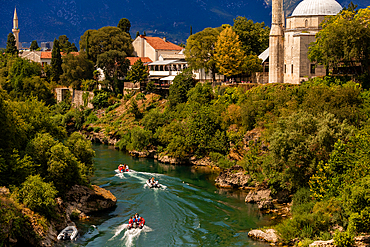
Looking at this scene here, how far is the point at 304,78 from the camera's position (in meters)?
53.9

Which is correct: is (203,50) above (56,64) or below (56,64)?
below

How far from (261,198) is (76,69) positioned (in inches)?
2612

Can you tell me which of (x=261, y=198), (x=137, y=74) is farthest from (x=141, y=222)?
(x=137, y=74)

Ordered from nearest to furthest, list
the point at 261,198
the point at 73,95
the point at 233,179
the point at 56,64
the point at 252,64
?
1. the point at 261,198
2. the point at 233,179
3. the point at 252,64
4. the point at 73,95
5. the point at 56,64

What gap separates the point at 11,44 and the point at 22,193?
9329cm

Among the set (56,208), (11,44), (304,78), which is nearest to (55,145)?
(56,208)

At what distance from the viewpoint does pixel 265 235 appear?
3116 cm

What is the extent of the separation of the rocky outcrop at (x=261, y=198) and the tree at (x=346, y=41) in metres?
17.7

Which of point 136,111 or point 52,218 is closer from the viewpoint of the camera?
point 52,218

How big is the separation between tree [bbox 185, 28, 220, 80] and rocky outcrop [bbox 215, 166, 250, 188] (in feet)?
90.5

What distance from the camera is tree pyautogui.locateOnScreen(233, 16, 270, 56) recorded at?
7344 cm

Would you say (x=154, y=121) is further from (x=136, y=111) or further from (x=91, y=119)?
(x=91, y=119)

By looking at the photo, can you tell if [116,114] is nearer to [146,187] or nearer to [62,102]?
[62,102]

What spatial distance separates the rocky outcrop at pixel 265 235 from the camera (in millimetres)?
30714
